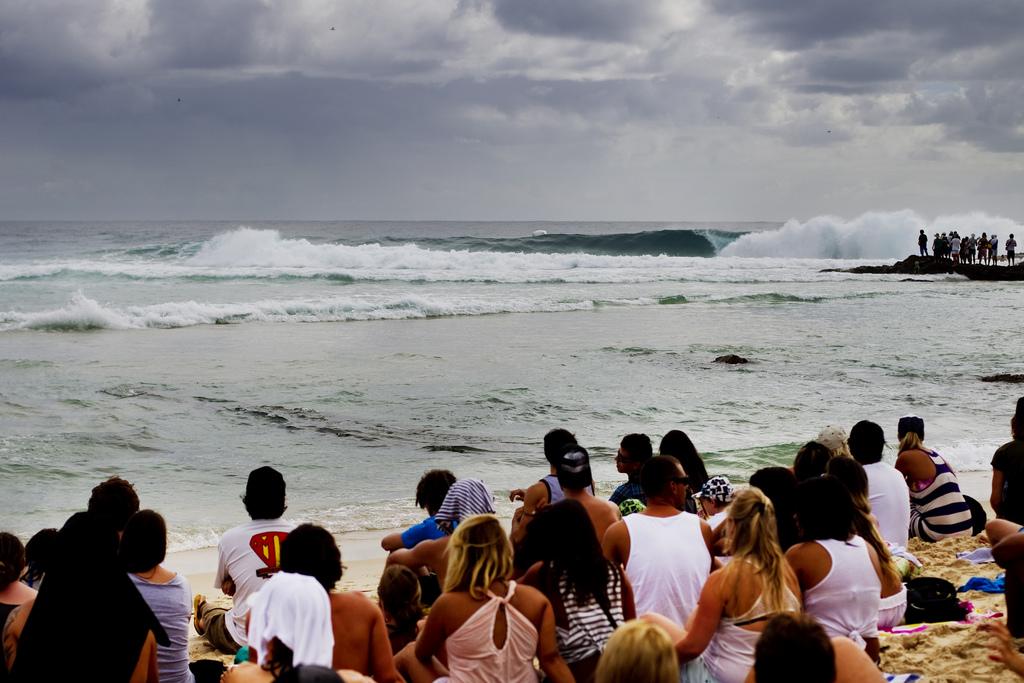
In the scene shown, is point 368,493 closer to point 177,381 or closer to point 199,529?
point 199,529

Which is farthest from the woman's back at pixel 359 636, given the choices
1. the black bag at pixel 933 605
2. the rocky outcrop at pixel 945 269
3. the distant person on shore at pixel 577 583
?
the rocky outcrop at pixel 945 269

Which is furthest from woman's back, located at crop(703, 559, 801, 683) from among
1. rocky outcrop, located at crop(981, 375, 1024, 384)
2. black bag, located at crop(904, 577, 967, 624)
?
rocky outcrop, located at crop(981, 375, 1024, 384)

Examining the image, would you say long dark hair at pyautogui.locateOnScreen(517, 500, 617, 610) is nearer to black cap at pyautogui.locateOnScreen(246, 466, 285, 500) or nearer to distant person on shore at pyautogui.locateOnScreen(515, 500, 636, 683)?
distant person on shore at pyautogui.locateOnScreen(515, 500, 636, 683)

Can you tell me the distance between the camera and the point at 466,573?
3859mm

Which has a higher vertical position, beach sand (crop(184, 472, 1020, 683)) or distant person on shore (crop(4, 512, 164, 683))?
distant person on shore (crop(4, 512, 164, 683))

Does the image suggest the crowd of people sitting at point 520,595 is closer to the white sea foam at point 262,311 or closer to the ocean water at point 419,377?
the ocean water at point 419,377

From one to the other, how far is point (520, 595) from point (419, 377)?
1381 centimetres

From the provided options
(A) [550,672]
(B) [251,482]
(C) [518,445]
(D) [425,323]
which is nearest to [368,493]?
(C) [518,445]

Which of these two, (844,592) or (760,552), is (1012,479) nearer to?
(844,592)

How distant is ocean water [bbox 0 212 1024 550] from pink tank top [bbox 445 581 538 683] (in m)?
5.12

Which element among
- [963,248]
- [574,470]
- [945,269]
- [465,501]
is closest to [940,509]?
[574,470]

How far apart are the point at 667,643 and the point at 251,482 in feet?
8.80

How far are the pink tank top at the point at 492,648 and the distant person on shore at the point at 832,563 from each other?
1.13m

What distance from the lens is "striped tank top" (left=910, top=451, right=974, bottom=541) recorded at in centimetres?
722
